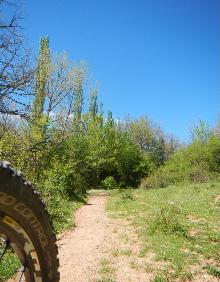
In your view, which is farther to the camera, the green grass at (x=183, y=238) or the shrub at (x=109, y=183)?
the shrub at (x=109, y=183)

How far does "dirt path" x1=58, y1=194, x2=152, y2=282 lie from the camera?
8.23 m

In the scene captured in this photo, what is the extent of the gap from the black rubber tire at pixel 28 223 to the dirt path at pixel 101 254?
563 cm

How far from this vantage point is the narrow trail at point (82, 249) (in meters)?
8.41

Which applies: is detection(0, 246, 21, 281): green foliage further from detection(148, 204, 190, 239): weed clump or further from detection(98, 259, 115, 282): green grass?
detection(148, 204, 190, 239): weed clump

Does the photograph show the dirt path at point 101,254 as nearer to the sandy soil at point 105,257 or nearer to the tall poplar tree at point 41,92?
the sandy soil at point 105,257

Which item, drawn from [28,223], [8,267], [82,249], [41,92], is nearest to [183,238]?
[82,249]

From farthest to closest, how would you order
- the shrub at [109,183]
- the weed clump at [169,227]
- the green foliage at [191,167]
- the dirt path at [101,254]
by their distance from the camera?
the shrub at [109,183], the green foliage at [191,167], the weed clump at [169,227], the dirt path at [101,254]

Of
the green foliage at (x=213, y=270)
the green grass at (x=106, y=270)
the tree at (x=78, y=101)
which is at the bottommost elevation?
the green grass at (x=106, y=270)

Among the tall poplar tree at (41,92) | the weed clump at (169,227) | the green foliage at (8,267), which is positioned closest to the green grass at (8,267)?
the green foliage at (8,267)

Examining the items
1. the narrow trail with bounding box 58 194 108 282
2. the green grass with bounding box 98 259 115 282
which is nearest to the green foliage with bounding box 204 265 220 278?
the green grass with bounding box 98 259 115 282

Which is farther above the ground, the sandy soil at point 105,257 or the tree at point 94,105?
the tree at point 94,105

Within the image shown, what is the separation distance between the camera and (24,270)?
8.13 feet

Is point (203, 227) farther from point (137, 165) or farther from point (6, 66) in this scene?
point (137, 165)

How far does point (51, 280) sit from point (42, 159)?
19.0 meters
